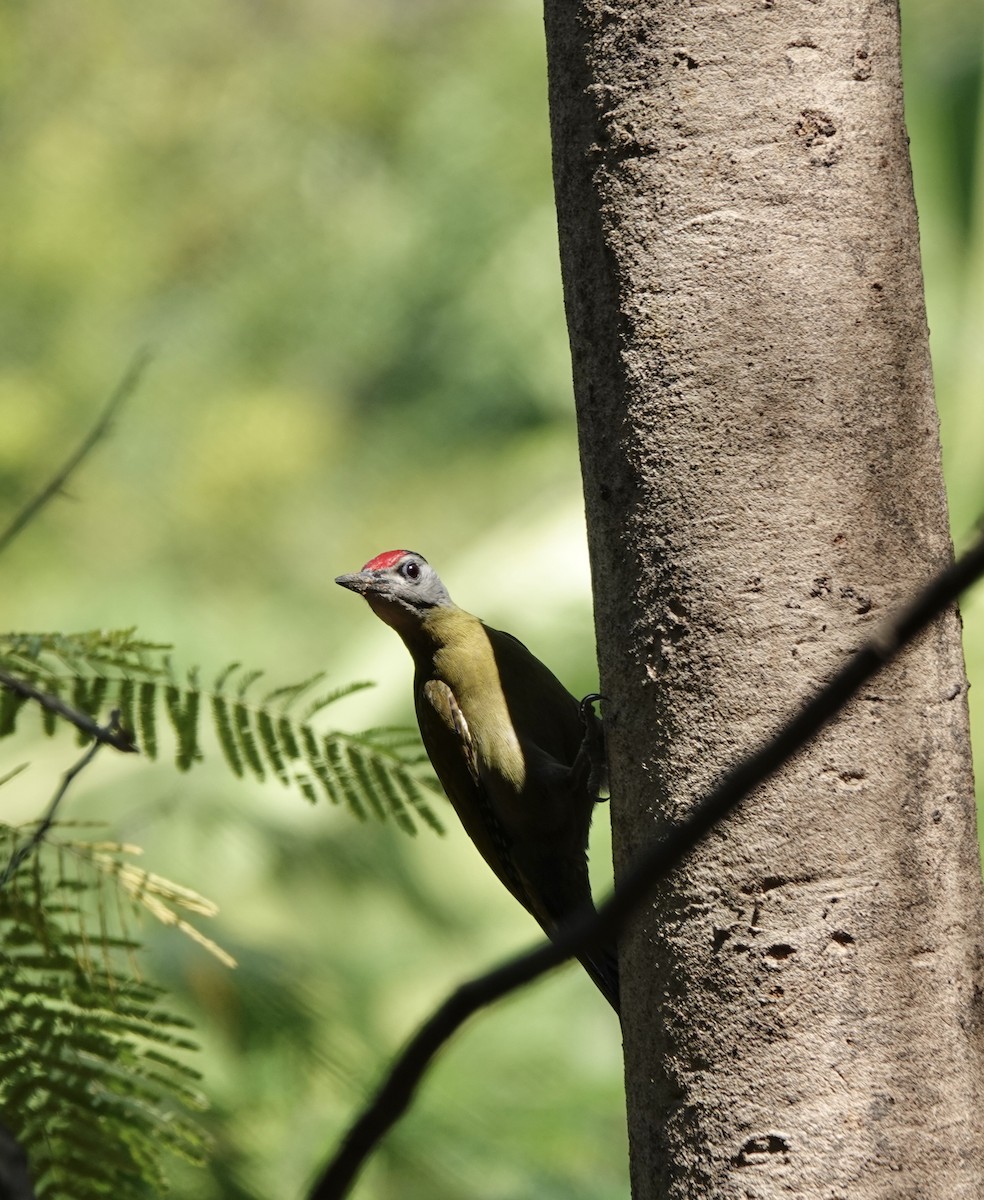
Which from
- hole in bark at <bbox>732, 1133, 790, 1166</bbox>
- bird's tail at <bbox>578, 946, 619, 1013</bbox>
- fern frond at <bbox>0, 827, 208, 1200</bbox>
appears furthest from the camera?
bird's tail at <bbox>578, 946, 619, 1013</bbox>

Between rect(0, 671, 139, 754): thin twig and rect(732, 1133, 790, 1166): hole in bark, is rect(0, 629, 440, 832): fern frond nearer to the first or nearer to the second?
rect(0, 671, 139, 754): thin twig

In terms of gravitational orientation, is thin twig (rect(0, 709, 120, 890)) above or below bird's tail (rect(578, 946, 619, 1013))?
above

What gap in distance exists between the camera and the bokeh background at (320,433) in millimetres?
4473

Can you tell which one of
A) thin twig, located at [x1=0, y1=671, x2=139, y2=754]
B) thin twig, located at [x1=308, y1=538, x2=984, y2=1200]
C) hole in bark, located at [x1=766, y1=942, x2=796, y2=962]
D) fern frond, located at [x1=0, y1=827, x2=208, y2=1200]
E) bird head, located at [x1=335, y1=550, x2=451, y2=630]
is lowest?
fern frond, located at [x1=0, y1=827, x2=208, y2=1200]

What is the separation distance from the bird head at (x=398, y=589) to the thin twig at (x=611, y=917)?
249 cm

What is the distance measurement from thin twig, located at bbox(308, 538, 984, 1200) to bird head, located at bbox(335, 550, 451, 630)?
249 centimetres

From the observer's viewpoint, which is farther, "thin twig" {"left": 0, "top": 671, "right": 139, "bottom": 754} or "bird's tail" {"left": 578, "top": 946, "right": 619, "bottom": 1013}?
"bird's tail" {"left": 578, "top": 946, "right": 619, "bottom": 1013}

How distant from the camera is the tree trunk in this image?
1422 millimetres

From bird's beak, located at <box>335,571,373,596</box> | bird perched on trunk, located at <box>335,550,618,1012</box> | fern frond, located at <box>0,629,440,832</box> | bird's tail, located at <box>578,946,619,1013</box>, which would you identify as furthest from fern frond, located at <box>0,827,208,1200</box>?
bird's beak, located at <box>335,571,373,596</box>

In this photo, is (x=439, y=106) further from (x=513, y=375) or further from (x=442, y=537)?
(x=442, y=537)

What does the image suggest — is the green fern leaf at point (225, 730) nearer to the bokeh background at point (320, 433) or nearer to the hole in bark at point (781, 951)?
the bokeh background at point (320, 433)

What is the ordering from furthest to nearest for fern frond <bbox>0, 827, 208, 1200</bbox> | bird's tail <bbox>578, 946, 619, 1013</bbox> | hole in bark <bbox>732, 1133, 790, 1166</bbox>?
bird's tail <bbox>578, 946, 619, 1013</bbox>
fern frond <bbox>0, 827, 208, 1200</bbox>
hole in bark <bbox>732, 1133, 790, 1166</bbox>

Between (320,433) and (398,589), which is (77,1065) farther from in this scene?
(320,433)

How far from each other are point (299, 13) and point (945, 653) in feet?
30.2
